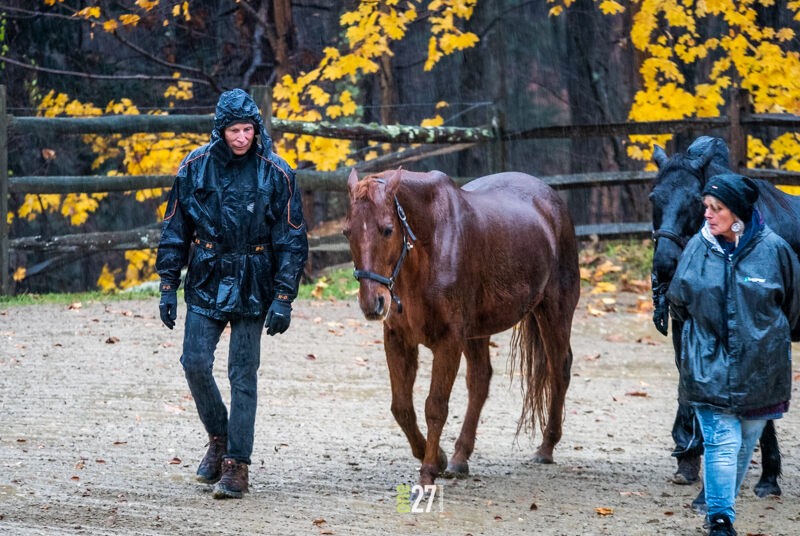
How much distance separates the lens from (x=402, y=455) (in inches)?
271

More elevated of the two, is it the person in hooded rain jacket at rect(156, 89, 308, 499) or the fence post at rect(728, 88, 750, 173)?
the fence post at rect(728, 88, 750, 173)

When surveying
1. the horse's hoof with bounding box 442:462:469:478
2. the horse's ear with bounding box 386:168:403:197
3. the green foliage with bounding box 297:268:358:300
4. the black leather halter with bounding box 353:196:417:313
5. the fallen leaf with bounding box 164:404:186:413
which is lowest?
the horse's hoof with bounding box 442:462:469:478

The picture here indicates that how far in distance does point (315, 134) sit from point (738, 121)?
474 centimetres

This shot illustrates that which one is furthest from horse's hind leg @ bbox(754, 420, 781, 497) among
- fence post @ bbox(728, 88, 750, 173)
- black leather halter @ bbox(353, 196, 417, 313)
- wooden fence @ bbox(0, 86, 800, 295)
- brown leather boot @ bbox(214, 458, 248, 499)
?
fence post @ bbox(728, 88, 750, 173)

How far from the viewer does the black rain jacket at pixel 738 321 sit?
464 cm

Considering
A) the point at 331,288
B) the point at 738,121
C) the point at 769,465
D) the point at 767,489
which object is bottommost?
the point at 767,489

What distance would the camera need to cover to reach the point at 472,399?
6.54m

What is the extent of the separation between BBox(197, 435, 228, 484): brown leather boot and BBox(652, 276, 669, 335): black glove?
2.26 meters

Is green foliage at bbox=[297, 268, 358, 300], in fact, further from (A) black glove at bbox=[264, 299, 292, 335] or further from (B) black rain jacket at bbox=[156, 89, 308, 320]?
(A) black glove at bbox=[264, 299, 292, 335]

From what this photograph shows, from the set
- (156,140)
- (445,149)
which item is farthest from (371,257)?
(156,140)

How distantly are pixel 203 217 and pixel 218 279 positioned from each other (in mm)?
315

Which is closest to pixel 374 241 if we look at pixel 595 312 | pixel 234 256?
pixel 234 256

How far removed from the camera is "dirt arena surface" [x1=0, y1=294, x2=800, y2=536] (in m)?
5.32

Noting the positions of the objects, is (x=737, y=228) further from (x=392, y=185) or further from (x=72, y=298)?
(x=72, y=298)
